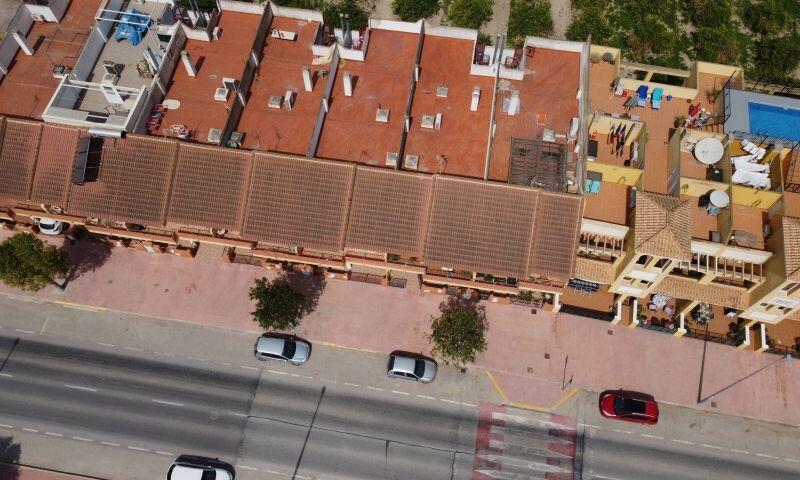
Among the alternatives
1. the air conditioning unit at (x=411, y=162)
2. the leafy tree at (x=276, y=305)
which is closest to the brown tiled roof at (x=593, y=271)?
the air conditioning unit at (x=411, y=162)

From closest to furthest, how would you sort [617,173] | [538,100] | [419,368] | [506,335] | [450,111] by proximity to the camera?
[617,173]
[419,368]
[450,111]
[538,100]
[506,335]

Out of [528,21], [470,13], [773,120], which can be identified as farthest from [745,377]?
[470,13]

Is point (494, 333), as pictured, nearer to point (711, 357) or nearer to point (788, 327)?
point (711, 357)

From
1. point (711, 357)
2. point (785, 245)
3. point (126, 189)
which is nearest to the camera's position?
point (785, 245)

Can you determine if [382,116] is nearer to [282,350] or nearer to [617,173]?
[617,173]

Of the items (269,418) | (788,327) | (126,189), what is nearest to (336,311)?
(269,418)

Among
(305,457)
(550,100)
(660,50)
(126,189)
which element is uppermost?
(660,50)
